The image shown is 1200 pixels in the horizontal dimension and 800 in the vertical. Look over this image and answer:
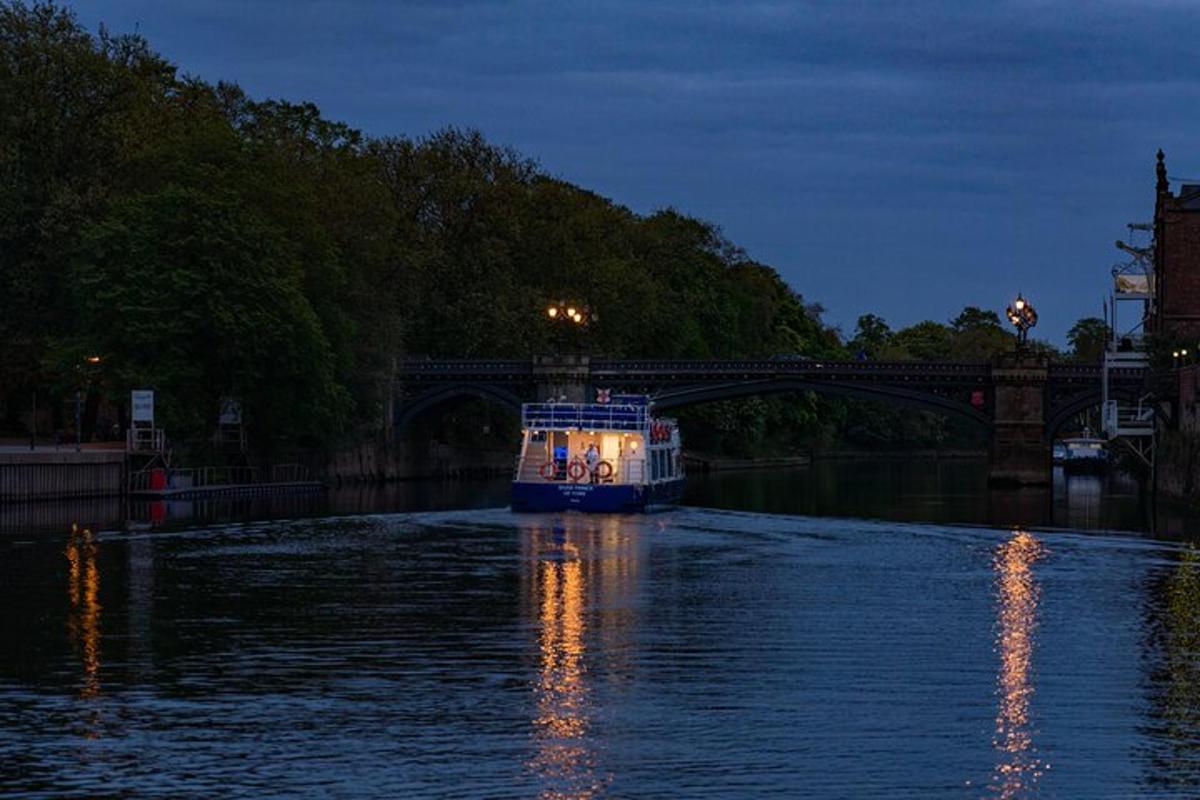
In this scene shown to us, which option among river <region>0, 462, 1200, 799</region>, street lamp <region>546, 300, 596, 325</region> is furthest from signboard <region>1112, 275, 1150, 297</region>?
river <region>0, 462, 1200, 799</region>

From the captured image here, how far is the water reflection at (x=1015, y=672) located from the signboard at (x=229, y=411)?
2003 inches

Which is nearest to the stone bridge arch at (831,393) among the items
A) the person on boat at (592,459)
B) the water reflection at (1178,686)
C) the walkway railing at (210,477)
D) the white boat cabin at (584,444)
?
the walkway railing at (210,477)

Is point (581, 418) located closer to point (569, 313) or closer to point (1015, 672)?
point (1015, 672)

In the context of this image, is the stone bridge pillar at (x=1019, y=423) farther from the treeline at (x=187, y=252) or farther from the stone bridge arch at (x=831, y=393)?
the treeline at (x=187, y=252)

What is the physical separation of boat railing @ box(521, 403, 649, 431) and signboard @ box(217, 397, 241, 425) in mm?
24420

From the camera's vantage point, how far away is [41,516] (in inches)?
3487

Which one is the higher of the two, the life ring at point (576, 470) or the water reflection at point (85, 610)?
the life ring at point (576, 470)

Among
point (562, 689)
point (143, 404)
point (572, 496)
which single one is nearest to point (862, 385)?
point (572, 496)

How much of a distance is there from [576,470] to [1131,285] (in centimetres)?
7942

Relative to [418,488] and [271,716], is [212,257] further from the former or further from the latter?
[271,716]

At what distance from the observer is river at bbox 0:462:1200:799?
3428cm

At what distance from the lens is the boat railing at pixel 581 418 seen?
9419 cm

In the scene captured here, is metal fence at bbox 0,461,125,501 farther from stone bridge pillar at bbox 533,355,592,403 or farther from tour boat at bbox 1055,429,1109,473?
tour boat at bbox 1055,429,1109,473

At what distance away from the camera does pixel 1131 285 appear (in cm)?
16112
